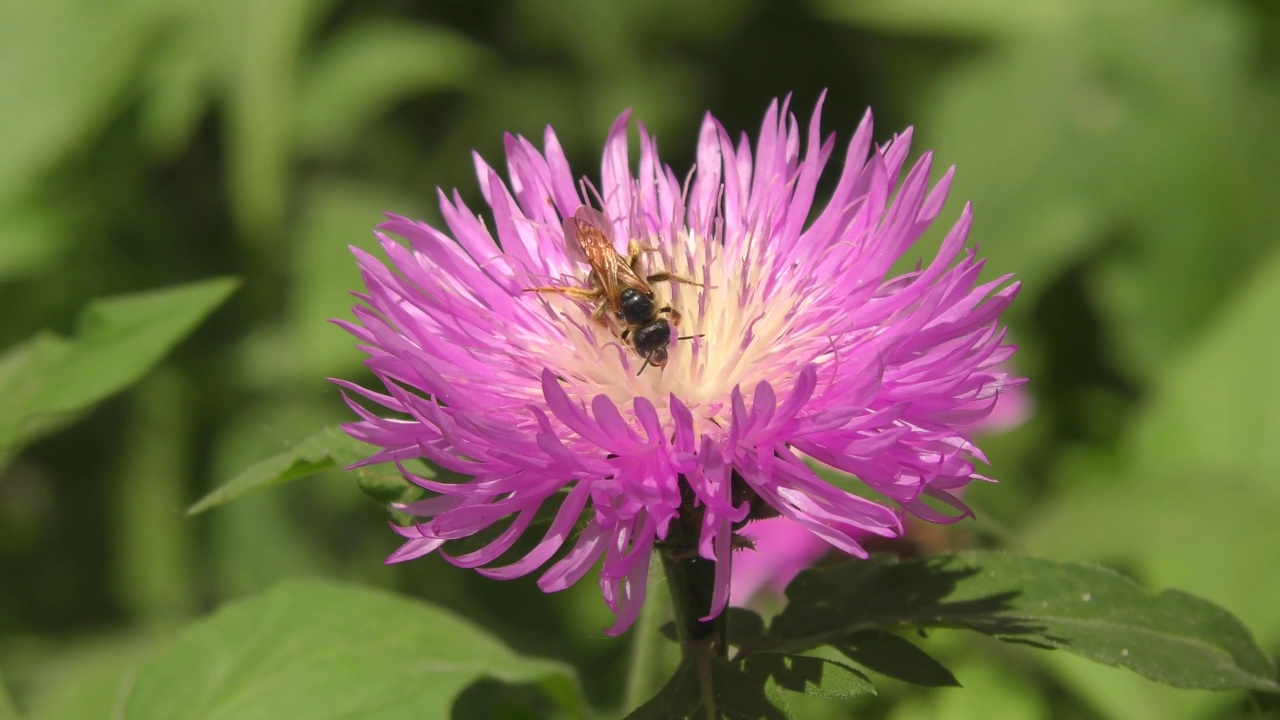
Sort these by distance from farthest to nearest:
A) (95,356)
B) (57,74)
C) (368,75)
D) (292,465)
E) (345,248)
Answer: (368,75), (345,248), (57,74), (95,356), (292,465)

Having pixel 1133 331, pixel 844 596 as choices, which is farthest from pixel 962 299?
pixel 1133 331

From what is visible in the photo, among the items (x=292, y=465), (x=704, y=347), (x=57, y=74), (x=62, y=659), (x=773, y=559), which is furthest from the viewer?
(x=62, y=659)

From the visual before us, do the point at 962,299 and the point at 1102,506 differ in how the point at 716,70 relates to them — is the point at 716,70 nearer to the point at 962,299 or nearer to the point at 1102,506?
the point at 1102,506

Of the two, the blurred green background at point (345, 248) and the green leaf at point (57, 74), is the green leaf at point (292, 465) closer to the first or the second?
the blurred green background at point (345, 248)

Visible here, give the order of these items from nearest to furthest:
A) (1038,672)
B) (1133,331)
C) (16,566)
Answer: (1038,672)
(1133,331)
(16,566)

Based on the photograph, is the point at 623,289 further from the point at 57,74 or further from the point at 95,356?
the point at 57,74

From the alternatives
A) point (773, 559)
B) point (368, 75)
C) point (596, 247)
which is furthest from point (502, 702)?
point (368, 75)
